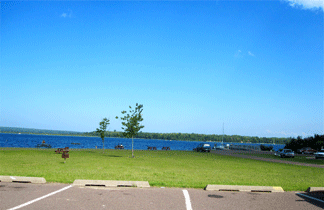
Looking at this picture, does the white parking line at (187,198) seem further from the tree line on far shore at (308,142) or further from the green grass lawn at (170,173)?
the tree line on far shore at (308,142)

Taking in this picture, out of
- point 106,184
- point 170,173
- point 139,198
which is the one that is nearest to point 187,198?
point 139,198

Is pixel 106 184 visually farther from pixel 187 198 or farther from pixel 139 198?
pixel 187 198

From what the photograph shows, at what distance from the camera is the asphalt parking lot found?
Result: 7.18 m

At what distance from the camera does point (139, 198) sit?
7996 millimetres

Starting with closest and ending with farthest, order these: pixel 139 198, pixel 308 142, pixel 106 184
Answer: pixel 139 198
pixel 106 184
pixel 308 142

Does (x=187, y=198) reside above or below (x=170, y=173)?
above

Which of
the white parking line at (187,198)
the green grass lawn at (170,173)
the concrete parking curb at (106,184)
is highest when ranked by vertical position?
the concrete parking curb at (106,184)

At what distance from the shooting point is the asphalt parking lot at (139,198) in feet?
23.6

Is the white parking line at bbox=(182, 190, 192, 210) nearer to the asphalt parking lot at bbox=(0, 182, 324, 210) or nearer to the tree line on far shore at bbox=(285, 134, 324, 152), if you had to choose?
the asphalt parking lot at bbox=(0, 182, 324, 210)

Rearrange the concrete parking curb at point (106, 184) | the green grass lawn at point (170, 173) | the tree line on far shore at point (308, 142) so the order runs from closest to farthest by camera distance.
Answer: the concrete parking curb at point (106, 184), the green grass lawn at point (170, 173), the tree line on far shore at point (308, 142)

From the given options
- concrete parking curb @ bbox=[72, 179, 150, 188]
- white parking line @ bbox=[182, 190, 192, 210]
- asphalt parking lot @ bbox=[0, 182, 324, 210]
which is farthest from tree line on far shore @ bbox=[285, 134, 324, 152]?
concrete parking curb @ bbox=[72, 179, 150, 188]

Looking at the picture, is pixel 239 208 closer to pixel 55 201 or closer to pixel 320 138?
pixel 55 201

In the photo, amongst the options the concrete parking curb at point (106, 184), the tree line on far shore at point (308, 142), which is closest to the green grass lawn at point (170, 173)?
the concrete parking curb at point (106, 184)

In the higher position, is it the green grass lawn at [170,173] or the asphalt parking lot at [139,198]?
the asphalt parking lot at [139,198]
